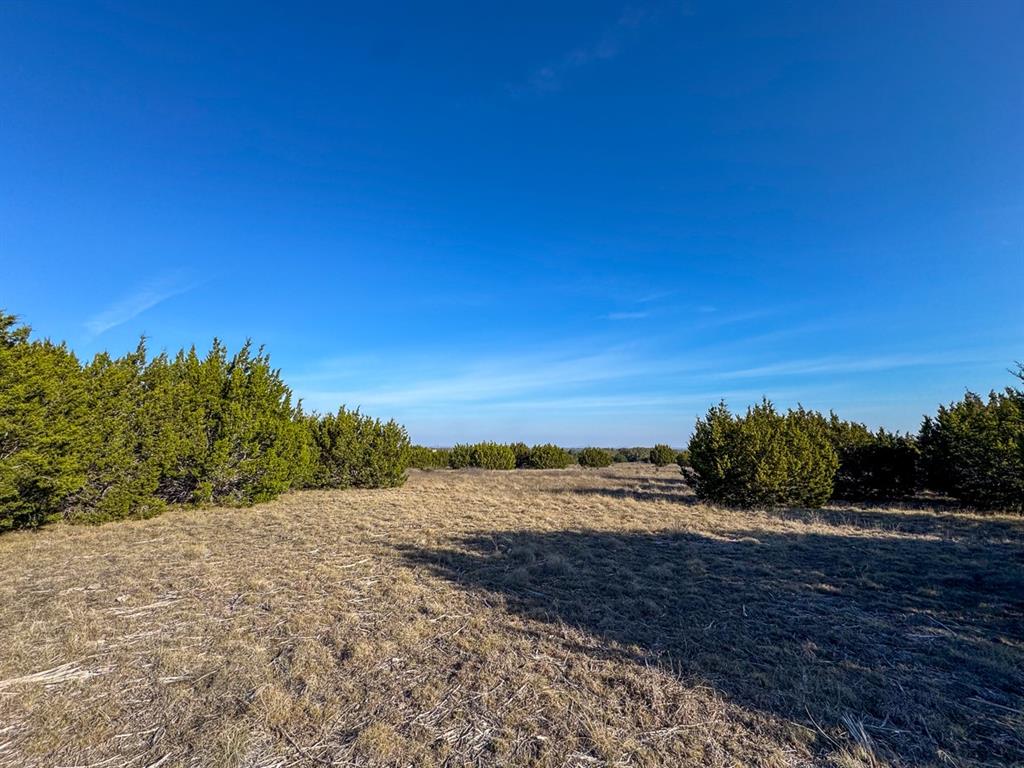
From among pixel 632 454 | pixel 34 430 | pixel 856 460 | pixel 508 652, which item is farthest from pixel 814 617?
pixel 632 454

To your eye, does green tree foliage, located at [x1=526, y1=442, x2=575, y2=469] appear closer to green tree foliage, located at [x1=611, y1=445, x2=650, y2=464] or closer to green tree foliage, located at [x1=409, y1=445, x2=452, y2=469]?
green tree foliage, located at [x1=409, y1=445, x2=452, y2=469]

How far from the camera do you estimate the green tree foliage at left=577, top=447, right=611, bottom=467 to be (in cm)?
A: 3862

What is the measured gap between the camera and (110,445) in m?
10.2

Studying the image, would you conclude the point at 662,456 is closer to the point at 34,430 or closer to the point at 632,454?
the point at 632,454

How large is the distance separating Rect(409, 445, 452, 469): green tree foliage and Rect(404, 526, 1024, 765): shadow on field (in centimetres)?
2468

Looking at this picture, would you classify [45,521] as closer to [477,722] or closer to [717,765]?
[477,722]

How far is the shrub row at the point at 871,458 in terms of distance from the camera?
13.3 meters

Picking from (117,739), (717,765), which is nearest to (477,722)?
(717,765)

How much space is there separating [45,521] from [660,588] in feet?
41.0

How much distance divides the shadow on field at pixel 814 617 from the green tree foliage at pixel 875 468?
8.57 meters

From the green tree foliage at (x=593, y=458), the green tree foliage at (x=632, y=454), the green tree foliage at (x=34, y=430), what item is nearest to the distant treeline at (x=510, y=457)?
the green tree foliage at (x=593, y=458)

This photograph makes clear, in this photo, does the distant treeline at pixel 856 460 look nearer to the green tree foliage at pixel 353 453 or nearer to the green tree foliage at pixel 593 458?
the green tree foliage at pixel 353 453

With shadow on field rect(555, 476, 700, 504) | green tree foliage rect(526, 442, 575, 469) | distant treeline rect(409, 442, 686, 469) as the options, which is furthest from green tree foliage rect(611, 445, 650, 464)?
shadow on field rect(555, 476, 700, 504)

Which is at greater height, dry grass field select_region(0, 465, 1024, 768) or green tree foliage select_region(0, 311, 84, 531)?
green tree foliage select_region(0, 311, 84, 531)
